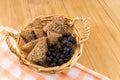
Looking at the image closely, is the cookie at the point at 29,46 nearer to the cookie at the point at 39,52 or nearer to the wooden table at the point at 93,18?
the cookie at the point at 39,52

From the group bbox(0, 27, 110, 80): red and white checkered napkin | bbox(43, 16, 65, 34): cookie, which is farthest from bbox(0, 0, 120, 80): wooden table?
bbox(43, 16, 65, 34): cookie

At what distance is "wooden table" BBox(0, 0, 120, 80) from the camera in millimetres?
936

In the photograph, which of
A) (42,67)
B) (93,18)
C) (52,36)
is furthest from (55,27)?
(93,18)

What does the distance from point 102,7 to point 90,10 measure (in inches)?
2.9

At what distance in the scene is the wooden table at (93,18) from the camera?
0.94 metres

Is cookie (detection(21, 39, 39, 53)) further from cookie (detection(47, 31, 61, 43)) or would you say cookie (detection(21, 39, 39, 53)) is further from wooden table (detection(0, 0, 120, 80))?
wooden table (detection(0, 0, 120, 80))

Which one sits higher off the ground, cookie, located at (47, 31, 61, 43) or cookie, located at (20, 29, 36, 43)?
cookie, located at (20, 29, 36, 43)

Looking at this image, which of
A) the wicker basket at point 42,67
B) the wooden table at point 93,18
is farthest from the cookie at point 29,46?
the wooden table at point 93,18

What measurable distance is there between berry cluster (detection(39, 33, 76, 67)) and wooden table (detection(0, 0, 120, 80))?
13 cm

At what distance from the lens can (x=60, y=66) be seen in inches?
31.4

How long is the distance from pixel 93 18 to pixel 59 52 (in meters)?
0.38

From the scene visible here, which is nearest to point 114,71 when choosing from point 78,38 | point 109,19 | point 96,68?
point 96,68

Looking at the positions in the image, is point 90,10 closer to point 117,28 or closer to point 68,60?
point 117,28

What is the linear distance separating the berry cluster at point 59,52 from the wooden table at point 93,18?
135 millimetres
